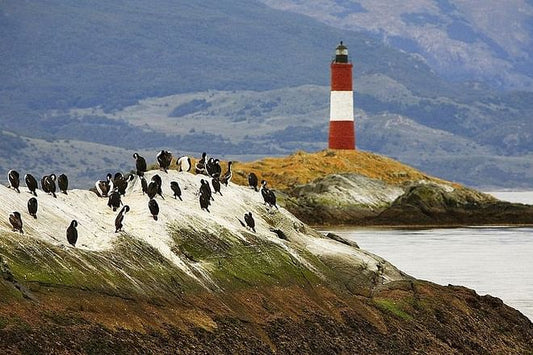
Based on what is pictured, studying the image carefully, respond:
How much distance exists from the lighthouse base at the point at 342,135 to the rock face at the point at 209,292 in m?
60.3

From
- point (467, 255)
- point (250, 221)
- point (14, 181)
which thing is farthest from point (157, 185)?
point (467, 255)

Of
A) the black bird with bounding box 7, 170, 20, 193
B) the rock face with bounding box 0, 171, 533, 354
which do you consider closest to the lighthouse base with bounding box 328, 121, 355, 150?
the rock face with bounding box 0, 171, 533, 354

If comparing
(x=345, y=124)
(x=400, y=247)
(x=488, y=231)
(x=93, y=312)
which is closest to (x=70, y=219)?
(x=93, y=312)

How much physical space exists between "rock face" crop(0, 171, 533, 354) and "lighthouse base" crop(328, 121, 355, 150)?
6027 centimetres

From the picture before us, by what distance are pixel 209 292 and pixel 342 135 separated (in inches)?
2806

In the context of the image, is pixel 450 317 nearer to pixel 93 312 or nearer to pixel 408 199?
pixel 93 312

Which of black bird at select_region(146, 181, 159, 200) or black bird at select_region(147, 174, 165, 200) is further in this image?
black bird at select_region(147, 174, 165, 200)

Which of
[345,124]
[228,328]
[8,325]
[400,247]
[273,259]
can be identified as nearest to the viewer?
[8,325]

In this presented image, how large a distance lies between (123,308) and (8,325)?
3261mm

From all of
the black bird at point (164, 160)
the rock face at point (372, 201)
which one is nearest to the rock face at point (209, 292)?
the black bird at point (164, 160)

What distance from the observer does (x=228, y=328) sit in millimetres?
31125

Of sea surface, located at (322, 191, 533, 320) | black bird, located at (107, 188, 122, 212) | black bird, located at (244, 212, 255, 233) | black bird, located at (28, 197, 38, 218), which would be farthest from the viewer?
sea surface, located at (322, 191, 533, 320)

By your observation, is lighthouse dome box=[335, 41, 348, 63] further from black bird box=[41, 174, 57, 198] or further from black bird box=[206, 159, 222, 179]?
black bird box=[41, 174, 57, 198]

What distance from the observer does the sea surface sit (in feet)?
180
